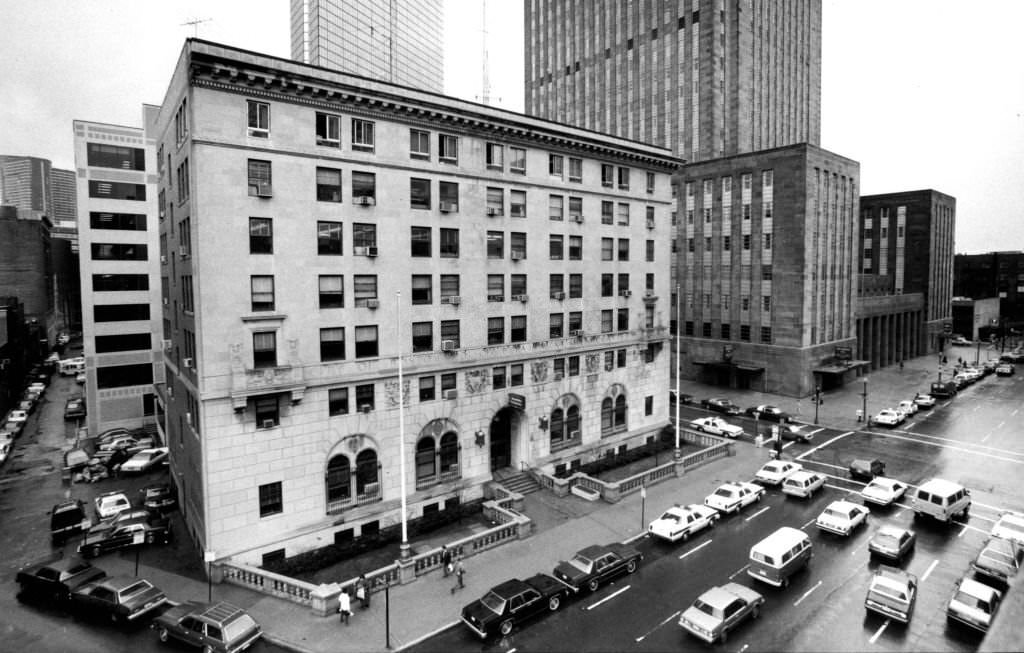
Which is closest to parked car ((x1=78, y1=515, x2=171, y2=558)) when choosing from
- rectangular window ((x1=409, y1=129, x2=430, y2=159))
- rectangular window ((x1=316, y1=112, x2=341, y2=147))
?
rectangular window ((x1=316, y1=112, x2=341, y2=147))

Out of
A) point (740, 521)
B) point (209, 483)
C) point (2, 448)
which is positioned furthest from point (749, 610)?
point (2, 448)

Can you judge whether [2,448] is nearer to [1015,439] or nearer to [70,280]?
[1015,439]

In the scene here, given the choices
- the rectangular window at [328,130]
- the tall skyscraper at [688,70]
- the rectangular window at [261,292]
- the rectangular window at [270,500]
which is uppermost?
the tall skyscraper at [688,70]

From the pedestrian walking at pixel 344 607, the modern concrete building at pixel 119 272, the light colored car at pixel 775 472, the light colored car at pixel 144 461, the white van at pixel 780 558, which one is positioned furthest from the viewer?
the modern concrete building at pixel 119 272

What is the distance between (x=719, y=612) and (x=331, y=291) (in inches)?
967

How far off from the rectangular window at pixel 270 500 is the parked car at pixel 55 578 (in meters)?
7.40

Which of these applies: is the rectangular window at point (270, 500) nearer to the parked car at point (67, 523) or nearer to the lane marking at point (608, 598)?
the parked car at point (67, 523)

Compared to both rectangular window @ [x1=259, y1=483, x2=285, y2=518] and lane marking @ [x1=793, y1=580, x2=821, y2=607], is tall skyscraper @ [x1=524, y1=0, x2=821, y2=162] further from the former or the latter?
rectangular window @ [x1=259, y1=483, x2=285, y2=518]

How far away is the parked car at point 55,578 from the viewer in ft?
86.6

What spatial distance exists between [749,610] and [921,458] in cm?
3208

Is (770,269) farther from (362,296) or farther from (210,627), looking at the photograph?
(210,627)

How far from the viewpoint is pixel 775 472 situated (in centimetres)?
3953

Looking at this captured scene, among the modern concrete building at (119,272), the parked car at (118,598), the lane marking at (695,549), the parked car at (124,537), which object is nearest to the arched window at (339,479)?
the parked car at (118,598)

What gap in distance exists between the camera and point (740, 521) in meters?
34.0
